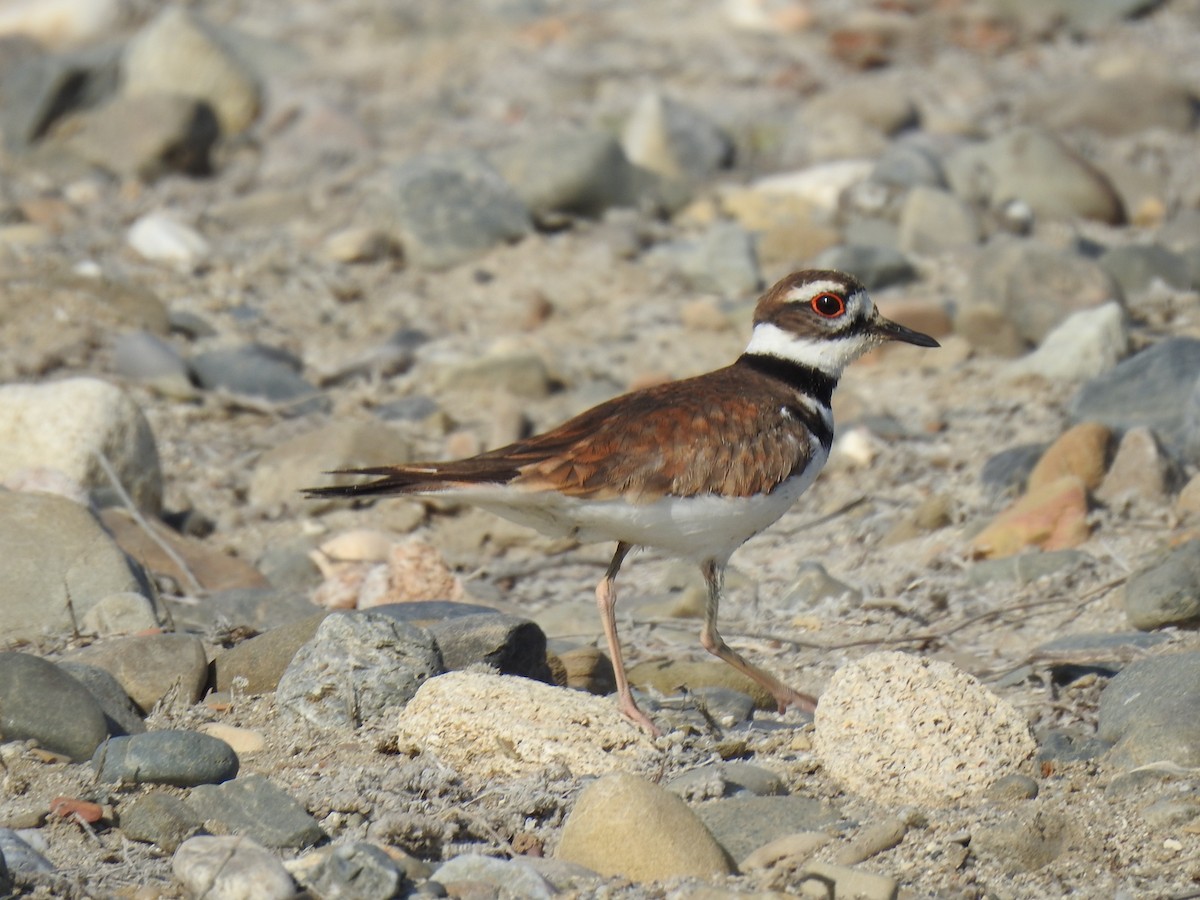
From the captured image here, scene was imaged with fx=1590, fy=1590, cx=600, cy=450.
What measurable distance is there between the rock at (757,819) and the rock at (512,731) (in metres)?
0.36

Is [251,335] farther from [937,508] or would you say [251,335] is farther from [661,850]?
[661,850]

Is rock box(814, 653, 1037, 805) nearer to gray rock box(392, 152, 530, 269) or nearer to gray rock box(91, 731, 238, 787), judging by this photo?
gray rock box(91, 731, 238, 787)

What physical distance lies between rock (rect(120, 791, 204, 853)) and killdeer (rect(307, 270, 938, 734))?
36.6 inches

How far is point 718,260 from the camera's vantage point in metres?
9.55

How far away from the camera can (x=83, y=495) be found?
6.29 m

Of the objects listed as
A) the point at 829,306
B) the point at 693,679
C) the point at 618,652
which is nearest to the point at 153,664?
the point at 618,652

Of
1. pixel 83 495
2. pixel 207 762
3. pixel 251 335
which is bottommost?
pixel 251 335

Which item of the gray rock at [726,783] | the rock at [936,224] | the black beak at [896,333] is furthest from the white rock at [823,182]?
the gray rock at [726,783]

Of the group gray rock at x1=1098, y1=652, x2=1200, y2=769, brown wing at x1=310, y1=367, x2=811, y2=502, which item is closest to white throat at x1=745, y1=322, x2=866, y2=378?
brown wing at x1=310, y1=367, x2=811, y2=502

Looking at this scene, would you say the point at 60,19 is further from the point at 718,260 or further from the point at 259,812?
the point at 259,812

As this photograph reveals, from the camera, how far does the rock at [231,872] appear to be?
345 centimetres

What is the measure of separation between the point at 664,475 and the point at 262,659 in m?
1.37

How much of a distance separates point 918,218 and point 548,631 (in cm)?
486

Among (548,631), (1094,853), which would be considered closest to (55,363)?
(548,631)
